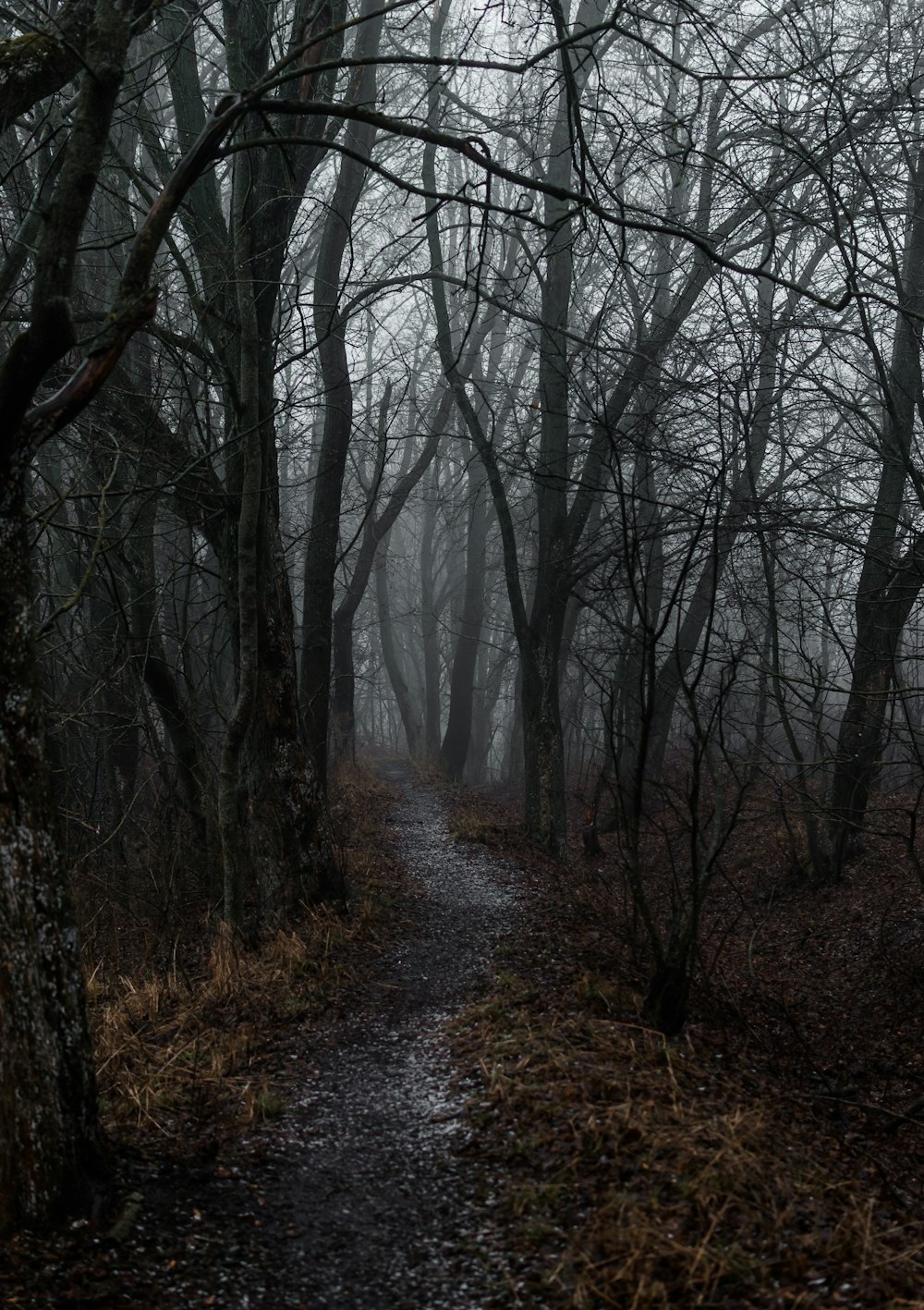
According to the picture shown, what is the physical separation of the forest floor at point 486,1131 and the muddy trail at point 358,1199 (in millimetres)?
12

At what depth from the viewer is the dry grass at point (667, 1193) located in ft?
9.41

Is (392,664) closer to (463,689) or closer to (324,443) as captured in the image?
(463,689)

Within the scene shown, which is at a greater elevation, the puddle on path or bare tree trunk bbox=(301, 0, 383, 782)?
bare tree trunk bbox=(301, 0, 383, 782)

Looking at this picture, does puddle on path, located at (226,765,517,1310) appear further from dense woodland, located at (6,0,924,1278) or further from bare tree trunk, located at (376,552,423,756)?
bare tree trunk, located at (376,552,423,756)

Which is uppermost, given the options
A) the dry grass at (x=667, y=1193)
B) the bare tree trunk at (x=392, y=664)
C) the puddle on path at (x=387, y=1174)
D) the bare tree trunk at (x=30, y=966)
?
the bare tree trunk at (x=392, y=664)

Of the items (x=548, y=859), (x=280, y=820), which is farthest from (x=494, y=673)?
(x=280, y=820)

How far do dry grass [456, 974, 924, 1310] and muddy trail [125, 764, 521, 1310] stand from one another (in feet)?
0.66

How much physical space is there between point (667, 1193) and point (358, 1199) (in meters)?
1.15

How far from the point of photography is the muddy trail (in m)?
3.06

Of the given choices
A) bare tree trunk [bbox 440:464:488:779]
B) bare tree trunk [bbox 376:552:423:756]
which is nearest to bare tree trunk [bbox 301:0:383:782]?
bare tree trunk [bbox 440:464:488:779]

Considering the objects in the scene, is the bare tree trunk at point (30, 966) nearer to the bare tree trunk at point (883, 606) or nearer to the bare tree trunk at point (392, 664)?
the bare tree trunk at point (883, 606)

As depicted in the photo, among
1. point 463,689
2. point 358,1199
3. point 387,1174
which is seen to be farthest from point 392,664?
point 358,1199

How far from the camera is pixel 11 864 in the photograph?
3.04 m

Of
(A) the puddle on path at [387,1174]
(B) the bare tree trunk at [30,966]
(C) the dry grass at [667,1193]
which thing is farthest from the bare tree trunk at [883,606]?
(B) the bare tree trunk at [30,966]
